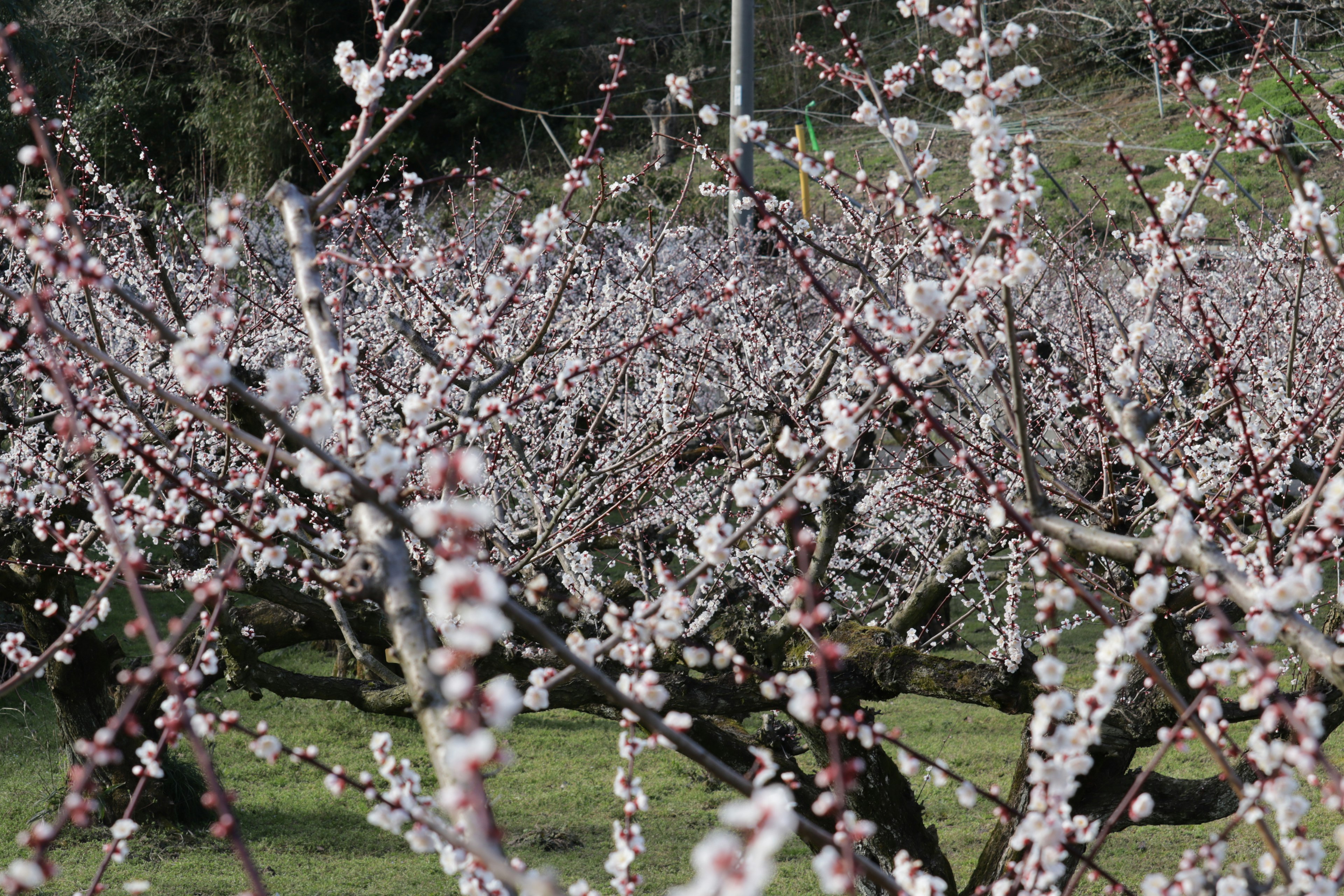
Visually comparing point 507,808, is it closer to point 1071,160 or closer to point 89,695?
point 89,695

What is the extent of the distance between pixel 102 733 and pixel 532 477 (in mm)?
Result: 2490

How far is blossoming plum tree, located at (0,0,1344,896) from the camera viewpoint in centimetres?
141

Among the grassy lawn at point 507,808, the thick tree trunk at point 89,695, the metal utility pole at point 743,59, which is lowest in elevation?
the grassy lawn at point 507,808

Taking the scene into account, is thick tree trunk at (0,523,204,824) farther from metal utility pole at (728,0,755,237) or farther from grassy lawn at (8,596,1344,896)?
metal utility pole at (728,0,755,237)

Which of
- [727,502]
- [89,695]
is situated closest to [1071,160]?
[727,502]

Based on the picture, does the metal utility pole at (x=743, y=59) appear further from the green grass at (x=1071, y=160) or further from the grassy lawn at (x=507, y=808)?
the grassy lawn at (x=507, y=808)

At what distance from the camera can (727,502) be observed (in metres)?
5.86

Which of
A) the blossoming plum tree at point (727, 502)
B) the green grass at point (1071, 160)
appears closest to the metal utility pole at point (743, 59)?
the blossoming plum tree at point (727, 502)

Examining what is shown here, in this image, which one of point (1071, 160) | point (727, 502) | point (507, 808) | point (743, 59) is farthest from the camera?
point (1071, 160)

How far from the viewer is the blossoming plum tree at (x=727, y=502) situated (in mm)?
1414

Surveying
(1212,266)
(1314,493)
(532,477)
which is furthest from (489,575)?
(1212,266)

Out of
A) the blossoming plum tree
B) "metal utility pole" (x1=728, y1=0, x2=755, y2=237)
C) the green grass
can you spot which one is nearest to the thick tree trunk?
the blossoming plum tree

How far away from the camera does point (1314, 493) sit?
5.47ft

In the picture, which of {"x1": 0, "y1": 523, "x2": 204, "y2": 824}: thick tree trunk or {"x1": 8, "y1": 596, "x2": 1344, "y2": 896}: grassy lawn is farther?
{"x1": 8, "y1": 596, "x2": 1344, "y2": 896}: grassy lawn
